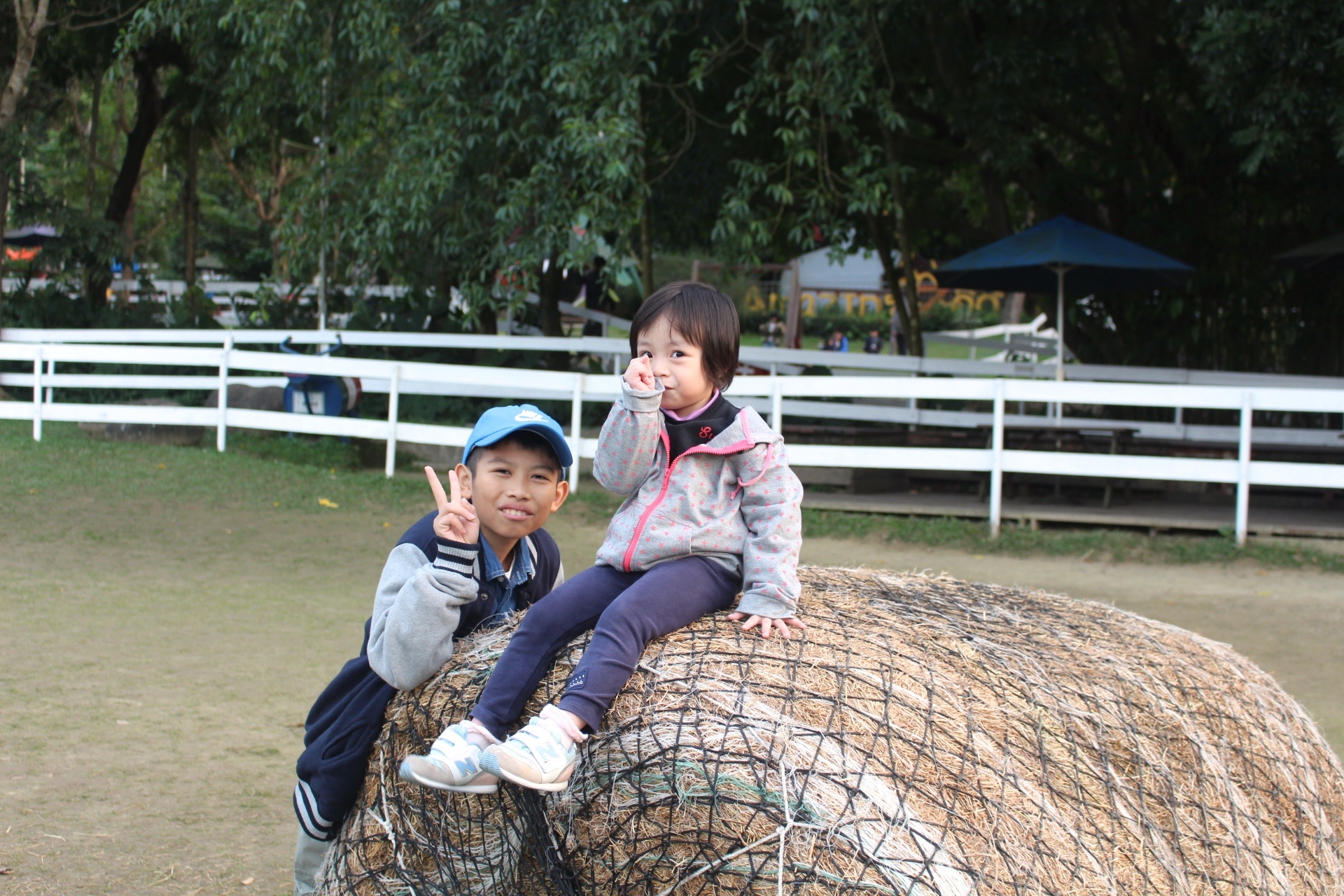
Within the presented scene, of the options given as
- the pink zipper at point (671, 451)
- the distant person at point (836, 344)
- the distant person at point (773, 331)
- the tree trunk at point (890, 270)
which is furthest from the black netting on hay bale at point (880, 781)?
the distant person at point (836, 344)

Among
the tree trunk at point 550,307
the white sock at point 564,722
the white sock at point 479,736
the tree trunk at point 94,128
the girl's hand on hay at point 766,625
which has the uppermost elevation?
the tree trunk at point 94,128

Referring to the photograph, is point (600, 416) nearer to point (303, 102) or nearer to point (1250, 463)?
point (303, 102)

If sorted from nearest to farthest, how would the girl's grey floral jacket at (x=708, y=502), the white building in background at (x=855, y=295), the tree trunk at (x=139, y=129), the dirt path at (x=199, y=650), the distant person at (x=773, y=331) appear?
the girl's grey floral jacket at (x=708, y=502), the dirt path at (x=199, y=650), the tree trunk at (x=139, y=129), the distant person at (x=773, y=331), the white building in background at (x=855, y=295)

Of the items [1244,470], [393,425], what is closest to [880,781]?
[1244,470]

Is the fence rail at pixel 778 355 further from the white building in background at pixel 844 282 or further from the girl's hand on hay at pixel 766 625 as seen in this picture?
the white building in background at pixel 844 282

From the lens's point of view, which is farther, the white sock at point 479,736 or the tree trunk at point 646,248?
the tree trunk at point 646,248

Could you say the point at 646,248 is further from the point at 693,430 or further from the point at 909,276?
the point at 693,430

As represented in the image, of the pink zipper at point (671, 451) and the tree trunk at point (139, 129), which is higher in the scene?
the tree trunk at point (139, 129)

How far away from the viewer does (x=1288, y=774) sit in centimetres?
317

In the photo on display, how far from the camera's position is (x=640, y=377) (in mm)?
2562

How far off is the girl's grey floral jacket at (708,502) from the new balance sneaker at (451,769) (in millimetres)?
514

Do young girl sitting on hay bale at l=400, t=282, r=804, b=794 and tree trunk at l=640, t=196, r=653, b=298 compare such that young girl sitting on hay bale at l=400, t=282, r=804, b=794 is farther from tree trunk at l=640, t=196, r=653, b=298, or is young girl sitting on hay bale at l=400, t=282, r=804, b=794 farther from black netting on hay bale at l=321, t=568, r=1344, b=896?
tree trunk at l=640, t=196, r=653, b=298

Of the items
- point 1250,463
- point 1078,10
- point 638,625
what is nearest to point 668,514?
point 638,625

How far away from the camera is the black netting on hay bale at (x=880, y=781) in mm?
2221
